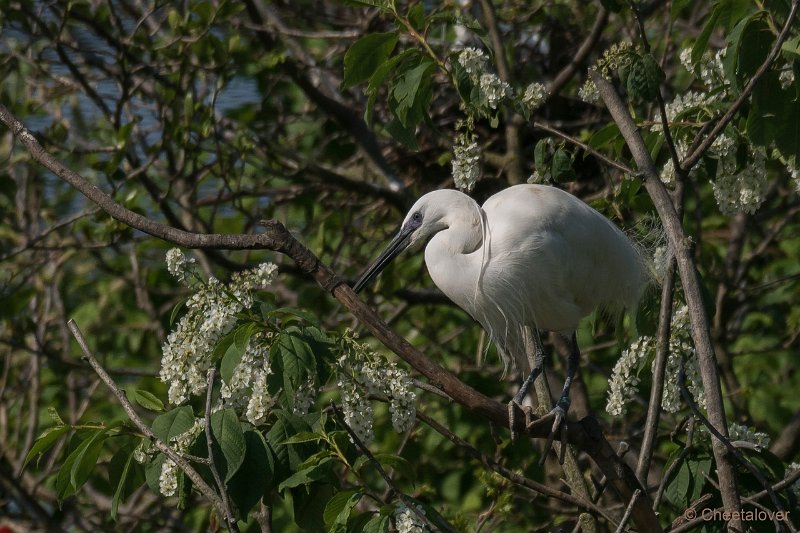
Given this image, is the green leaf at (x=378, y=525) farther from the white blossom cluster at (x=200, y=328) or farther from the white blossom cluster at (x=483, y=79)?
the white blossom cluster at (x=483, y=79)

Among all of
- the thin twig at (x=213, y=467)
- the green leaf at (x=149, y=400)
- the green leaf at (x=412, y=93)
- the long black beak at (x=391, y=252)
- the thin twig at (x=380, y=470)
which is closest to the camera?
the thin twig at (x=213, y=467)

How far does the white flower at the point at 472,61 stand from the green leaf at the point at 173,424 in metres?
1.10

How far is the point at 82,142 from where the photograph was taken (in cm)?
509

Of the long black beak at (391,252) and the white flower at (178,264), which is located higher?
→ the white flower at (178,264)

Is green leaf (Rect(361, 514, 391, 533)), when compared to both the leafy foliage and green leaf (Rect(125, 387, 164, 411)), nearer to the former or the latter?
the leafy foliage

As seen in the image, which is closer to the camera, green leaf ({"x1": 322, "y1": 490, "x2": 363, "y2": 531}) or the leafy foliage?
green leaf ({"x1": 322, "y1": 490, "x2": 363, "y2": 531})

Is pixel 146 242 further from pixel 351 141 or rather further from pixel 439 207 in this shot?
pixel 439 207

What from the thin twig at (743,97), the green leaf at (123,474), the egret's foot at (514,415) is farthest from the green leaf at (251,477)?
the thin twig at (743,97)

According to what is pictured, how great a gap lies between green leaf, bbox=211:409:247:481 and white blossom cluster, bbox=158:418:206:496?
1.4 inches

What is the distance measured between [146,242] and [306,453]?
2320 mm

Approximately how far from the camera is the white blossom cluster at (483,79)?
102 inches

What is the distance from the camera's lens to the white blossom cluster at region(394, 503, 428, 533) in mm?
2055

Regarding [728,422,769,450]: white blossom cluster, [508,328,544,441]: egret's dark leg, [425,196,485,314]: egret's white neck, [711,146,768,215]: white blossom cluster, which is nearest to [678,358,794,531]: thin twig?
[728,422,769,450]: white blossom cluster

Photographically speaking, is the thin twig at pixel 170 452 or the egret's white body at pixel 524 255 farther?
the egret's white body at pixel 524 255
